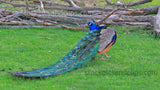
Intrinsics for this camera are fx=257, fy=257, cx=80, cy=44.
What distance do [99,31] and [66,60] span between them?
131cm

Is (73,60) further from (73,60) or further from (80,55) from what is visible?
(80,55)

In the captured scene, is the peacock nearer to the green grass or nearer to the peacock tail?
the peacock tail

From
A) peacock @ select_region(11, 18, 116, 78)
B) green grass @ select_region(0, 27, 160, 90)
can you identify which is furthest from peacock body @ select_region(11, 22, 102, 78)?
green grass @ select_region(0, 27, 160, 90)

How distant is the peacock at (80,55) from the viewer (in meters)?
5.39

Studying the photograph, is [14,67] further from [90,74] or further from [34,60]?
[90,74]

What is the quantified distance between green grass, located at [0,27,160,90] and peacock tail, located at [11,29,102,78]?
5.1 inches

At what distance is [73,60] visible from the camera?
20.0 ft

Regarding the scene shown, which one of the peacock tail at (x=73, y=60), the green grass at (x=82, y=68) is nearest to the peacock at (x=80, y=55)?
the peacock tail at (x=73, y=60)

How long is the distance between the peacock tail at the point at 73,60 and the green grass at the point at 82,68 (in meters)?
0.13

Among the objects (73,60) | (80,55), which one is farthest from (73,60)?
(80,55)

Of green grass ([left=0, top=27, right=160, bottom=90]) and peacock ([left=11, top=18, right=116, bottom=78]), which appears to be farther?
peacock ([left=11, top=18, right=116, bottom=78])

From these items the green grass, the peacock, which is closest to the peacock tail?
the peacock

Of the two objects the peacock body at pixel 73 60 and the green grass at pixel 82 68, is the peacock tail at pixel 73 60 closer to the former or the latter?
the peacock body at pixel 73 60

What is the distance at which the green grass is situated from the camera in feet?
17.4
